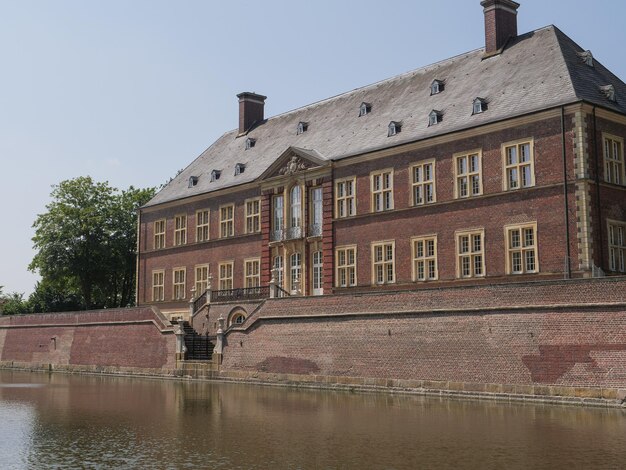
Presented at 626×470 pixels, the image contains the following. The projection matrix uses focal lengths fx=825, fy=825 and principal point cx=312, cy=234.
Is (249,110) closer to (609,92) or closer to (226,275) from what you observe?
(226,275)

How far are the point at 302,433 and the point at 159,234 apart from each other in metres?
33.7

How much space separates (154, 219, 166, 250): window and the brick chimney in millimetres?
22428

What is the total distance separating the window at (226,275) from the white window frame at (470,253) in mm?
15661

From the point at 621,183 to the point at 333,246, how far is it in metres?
13.1

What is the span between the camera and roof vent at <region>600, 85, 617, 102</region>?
30.5 meters

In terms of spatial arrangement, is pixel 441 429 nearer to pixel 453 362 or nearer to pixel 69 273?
pixel 453 362

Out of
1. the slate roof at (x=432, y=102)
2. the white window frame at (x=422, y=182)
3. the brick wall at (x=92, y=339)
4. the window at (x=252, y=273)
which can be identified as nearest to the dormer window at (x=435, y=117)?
the slate roof at (x=432, y=102)

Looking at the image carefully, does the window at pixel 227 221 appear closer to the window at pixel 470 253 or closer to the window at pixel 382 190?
the window at pixel 382 190

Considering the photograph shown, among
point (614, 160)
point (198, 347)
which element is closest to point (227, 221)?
point (198, 347)

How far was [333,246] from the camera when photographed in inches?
1485

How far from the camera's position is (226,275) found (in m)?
44.5

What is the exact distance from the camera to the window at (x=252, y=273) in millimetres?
42231

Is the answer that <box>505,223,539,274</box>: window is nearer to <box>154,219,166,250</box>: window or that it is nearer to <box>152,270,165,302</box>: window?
<box>152,270,165,302</box>: window


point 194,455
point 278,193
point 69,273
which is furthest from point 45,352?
point 194,455
